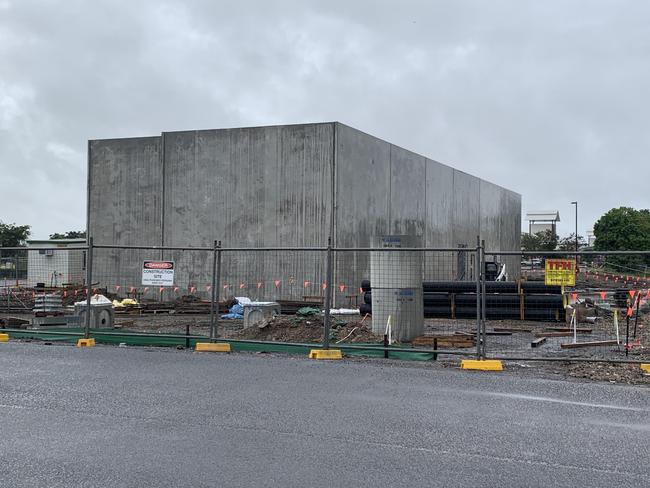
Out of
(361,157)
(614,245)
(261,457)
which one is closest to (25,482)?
(261,457)

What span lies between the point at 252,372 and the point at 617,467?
5.84 meters

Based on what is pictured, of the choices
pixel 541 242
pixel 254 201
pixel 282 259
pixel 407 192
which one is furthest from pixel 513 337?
pixel 541 242

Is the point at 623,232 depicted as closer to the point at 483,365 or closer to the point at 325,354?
the point at 483,365

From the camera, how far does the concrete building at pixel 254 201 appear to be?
27.8 metres

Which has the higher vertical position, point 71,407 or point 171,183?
point 171,183

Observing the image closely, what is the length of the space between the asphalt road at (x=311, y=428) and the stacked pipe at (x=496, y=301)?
417 inches

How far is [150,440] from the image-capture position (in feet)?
20.0

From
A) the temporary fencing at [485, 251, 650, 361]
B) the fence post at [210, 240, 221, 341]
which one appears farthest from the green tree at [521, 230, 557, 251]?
the fence post at [210, 240, 221, 341]

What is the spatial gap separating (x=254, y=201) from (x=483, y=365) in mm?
19996

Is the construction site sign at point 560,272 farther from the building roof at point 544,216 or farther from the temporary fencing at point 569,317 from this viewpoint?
the building roof at point 544,216

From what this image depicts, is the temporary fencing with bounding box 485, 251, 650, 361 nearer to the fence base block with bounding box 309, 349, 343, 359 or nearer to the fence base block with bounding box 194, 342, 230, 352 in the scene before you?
the fence base block with bounding box 309, 349, 343, 359

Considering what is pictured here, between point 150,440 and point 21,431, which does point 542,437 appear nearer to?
point 150,440

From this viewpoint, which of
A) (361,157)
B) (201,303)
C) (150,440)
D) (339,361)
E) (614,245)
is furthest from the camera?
(614,245)

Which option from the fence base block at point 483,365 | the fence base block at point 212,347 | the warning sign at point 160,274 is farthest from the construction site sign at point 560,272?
the warning sign at point 160,274
